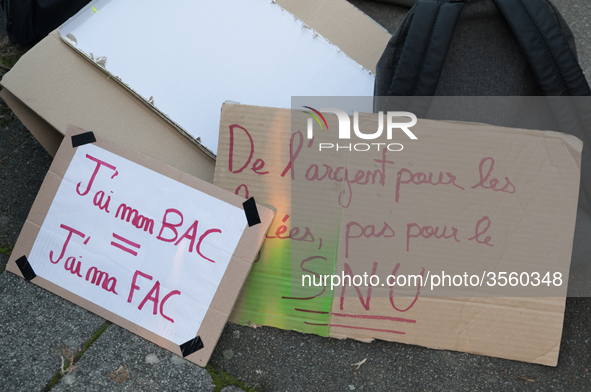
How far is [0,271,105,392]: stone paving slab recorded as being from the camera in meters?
0.96

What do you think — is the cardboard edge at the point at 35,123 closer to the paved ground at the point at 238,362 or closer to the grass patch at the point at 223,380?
the paved ground at the point at 238,362

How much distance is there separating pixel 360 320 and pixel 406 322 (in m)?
0.10

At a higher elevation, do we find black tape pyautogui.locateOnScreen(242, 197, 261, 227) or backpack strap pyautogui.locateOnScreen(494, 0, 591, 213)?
backpack strap pyautogui.locateOnScreen(494, 0, 591, 213)

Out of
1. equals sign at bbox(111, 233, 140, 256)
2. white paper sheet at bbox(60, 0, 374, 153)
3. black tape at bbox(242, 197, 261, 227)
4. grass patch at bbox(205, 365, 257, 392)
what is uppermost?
white paper sheet at bbox(60, 0, 374, 153)

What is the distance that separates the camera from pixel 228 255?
35.5 inches

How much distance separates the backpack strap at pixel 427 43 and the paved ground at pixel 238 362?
611 millimetres

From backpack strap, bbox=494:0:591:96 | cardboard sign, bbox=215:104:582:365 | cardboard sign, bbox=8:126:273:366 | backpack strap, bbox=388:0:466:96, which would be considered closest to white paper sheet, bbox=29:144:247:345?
cardboard sign, bbox=8:126:273:366

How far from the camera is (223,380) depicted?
984mm

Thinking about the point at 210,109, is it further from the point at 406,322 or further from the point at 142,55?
the point at 406,322

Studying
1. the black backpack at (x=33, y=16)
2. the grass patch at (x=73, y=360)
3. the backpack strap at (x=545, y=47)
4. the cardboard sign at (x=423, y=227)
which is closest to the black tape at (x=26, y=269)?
the grass patch at (x=73, y=360)

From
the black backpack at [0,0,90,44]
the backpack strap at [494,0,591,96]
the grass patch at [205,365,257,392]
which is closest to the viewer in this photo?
the backpack strap at [494,0,591,96]

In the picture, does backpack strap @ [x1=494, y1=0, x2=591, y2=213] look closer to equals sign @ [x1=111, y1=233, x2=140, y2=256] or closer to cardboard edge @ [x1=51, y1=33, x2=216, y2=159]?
cardboard edge @ [x1=51, y1=33, x2=216, y2=159]

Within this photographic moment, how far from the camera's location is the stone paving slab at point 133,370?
37.7 inches

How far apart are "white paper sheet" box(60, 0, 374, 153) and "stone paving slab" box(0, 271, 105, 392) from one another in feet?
→ 1.69
